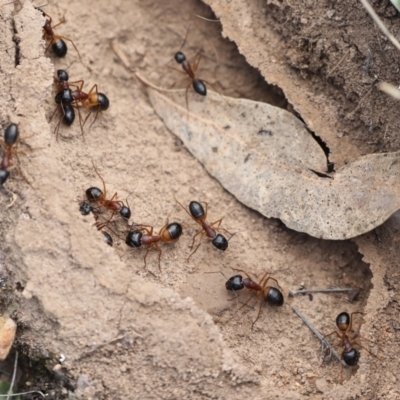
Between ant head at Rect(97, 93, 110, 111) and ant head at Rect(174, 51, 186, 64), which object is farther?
ant head at Rect(174, 51, 186, 64)

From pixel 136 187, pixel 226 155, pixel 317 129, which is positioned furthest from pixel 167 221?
pixel 317 129

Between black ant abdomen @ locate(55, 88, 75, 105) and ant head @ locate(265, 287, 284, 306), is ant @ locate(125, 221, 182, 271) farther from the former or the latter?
black ant abdomen @ locate(55, 88, 75, 105)

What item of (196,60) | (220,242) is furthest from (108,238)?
(196,60)

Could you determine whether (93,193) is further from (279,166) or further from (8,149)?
(279,166)

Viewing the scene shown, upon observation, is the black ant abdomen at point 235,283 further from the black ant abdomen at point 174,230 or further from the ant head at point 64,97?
the ant head at point 64,97

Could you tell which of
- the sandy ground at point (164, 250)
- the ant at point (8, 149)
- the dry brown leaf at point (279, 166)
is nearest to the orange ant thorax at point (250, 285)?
the sandy ground at point (164, 250)

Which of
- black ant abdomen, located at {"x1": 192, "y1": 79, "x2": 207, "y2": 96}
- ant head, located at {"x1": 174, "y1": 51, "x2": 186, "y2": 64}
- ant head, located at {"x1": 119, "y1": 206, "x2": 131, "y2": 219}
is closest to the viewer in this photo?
ant head, located at {"x1": 119, "y1": 206, "x2": 131, "y2": 219}

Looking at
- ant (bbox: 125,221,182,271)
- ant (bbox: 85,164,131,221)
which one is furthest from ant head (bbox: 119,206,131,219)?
ant (bbox: 125,221,182,271)

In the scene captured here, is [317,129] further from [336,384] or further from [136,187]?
[336,384]
